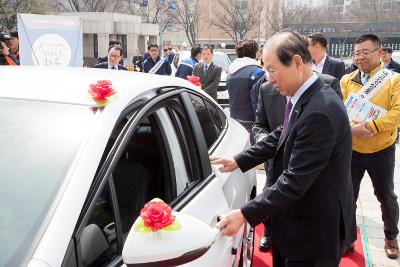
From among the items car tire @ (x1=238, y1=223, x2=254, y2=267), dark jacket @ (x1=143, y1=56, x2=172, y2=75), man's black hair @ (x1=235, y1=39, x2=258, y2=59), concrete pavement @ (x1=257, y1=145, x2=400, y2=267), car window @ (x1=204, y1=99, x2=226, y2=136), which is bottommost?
concrete pavement @ (x1=257, y1=145, x2=400, y2=267)

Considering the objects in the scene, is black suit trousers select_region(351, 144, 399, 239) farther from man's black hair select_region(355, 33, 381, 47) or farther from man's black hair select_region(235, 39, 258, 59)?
man's black hair select_region(235, 39, 258, 59)

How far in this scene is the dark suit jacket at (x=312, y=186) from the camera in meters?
1.84

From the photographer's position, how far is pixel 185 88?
250 centimetres

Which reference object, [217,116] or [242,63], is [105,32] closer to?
[242,63]

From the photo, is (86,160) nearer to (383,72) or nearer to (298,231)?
(298,231)

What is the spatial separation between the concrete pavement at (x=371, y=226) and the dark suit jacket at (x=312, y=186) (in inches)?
66.1

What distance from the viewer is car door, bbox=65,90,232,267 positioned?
57.6 inches

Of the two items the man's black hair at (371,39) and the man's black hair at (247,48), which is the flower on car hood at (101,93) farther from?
the man's black hair at (247,48)

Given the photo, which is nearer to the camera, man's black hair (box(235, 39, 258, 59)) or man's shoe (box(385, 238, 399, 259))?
man's shoe (box(385, 238, 399, 259))

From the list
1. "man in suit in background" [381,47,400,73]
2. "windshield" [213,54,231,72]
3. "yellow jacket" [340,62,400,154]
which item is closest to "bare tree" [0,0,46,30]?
"windshield" [213,54,231,72]

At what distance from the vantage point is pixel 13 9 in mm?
21984

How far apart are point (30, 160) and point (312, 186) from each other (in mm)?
1233

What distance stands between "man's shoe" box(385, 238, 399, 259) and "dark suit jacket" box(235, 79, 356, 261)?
172cm

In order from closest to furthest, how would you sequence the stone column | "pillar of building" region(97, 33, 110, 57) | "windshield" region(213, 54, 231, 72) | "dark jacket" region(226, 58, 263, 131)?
1. "dark jacket" region(226, 58, 263, 131)
2. "windshield" region(213, 54, 231, 72)
3. "pillar of building" region(97, 33, 110, 57)
4. the stone column
